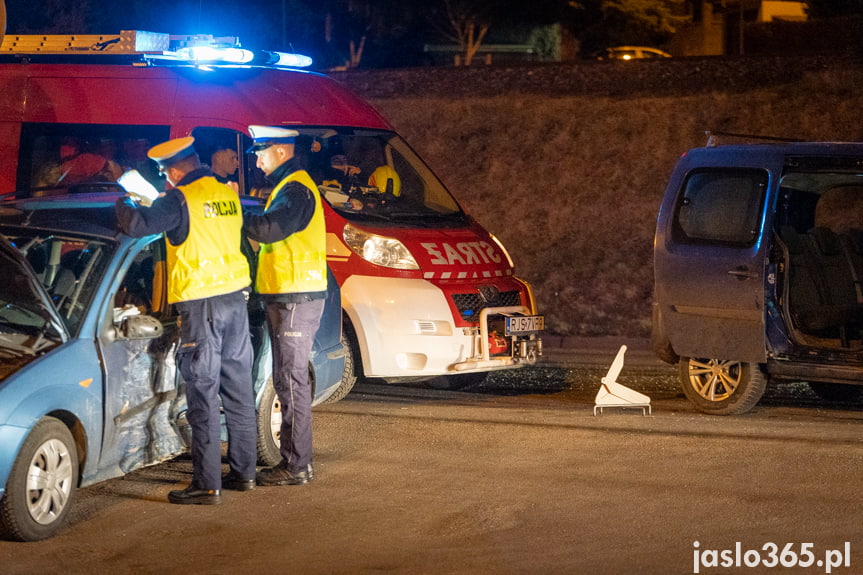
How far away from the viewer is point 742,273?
8742 millimetres

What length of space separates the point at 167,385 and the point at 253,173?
364cm

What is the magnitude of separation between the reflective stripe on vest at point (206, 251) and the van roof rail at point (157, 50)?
394 cm

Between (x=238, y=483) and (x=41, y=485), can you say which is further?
(x=238, y=483)

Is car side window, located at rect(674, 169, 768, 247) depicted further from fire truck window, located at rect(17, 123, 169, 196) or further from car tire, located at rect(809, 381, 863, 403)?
fire truck window, located at rect(17, 123, 169, 196)

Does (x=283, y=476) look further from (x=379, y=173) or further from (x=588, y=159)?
(x=588, y=159)

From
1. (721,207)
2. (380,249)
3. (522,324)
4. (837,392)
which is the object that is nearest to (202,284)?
(380,249)

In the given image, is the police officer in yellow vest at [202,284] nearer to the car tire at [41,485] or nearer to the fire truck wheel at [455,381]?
the car tire at [41,485]

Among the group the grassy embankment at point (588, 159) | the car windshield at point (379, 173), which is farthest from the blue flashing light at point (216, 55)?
the grassy embankment at point (588, 159)

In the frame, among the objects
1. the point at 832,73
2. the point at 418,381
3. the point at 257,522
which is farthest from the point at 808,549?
the point at 832,73

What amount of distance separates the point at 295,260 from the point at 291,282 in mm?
121

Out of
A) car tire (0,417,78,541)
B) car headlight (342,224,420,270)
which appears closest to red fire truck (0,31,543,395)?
car headlight (342,224,420,270)

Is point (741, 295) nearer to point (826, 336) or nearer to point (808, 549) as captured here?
point (826, 336)

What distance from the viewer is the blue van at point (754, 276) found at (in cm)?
870

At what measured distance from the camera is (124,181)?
6.59 m
